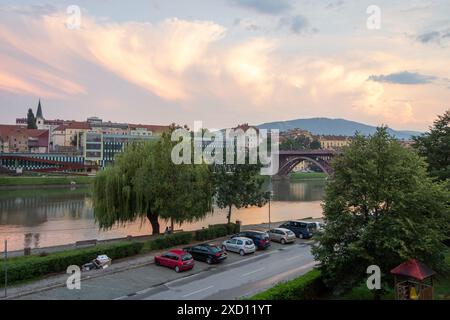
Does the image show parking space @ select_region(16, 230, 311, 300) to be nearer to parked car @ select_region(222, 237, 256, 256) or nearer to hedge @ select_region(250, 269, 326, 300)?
parked car @ select_region(222, 237, 256, 256)

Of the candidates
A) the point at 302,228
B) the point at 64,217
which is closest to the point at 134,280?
the point at 302,228

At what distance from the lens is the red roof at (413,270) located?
13.2 metres

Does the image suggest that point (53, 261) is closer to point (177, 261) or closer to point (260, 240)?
point (177, 261)

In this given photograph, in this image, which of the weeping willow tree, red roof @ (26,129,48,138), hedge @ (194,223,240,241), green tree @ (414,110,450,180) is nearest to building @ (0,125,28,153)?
red roof @ (26,129,48,138)

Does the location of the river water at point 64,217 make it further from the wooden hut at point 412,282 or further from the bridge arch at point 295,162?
the bridge arch at point 295,162

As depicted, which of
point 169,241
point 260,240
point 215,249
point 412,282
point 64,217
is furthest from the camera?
point 64,217

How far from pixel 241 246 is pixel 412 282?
12.1 meters

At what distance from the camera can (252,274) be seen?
20375 millimetres

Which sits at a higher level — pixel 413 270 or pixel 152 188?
pixel 152 188

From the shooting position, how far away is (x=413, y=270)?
1340 cm

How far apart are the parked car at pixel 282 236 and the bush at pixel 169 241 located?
5.40 meters

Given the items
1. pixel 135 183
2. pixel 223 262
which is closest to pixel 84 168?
pixel 135 183

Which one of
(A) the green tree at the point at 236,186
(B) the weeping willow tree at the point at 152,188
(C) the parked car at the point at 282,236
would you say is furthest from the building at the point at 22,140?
(C) the parked car at the point at 282,236
